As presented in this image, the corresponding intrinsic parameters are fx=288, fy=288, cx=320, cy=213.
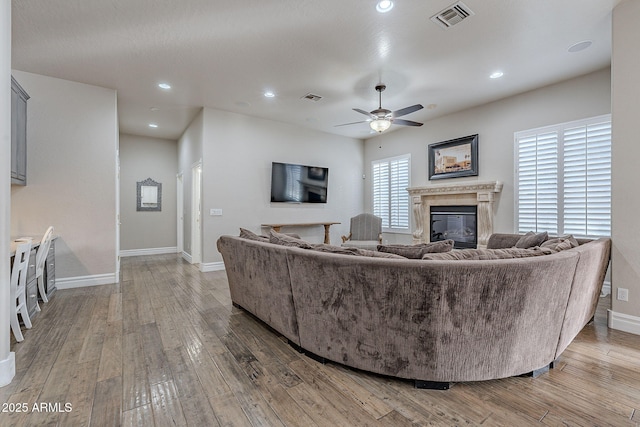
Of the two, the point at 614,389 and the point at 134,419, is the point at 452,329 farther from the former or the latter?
the point at 134,419

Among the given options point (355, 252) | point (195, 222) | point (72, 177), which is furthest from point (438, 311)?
point (195, 222)

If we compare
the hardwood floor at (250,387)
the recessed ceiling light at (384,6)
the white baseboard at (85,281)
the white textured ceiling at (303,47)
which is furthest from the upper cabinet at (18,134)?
the recessed ceiling light at (384,6)

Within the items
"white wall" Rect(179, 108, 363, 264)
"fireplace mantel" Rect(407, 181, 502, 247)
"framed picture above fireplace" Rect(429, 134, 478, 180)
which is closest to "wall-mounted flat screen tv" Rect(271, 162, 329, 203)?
"white wall" Rect(179, 108, 363, 264)

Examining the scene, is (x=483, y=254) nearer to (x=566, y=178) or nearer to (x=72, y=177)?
(x=566, y=178)

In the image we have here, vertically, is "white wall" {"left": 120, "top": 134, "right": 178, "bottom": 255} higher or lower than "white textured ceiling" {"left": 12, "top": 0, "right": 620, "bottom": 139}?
lower

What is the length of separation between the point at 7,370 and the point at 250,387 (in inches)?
62.8

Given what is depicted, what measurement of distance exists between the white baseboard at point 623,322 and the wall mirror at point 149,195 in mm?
8447

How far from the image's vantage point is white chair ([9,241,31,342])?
242cm

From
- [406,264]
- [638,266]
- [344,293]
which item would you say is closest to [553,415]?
[406,264]

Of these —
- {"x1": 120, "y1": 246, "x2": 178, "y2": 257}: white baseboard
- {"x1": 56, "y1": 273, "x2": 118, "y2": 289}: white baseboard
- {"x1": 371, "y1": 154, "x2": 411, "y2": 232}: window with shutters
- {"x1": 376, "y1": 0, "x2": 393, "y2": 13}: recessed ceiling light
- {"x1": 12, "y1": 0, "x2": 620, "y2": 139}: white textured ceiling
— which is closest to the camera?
{"x1": 376, "y1": 0, "x2": 393, "y2": 13}: recessed ceiling light

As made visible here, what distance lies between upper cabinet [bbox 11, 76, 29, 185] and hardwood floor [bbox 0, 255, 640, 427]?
206cm

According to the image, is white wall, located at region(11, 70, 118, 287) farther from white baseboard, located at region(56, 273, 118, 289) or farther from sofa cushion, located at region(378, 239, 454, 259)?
sofa cushion, located at region(378, 239, 454, 259)

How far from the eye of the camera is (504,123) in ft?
15.9

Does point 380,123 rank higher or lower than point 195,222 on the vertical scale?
higher
